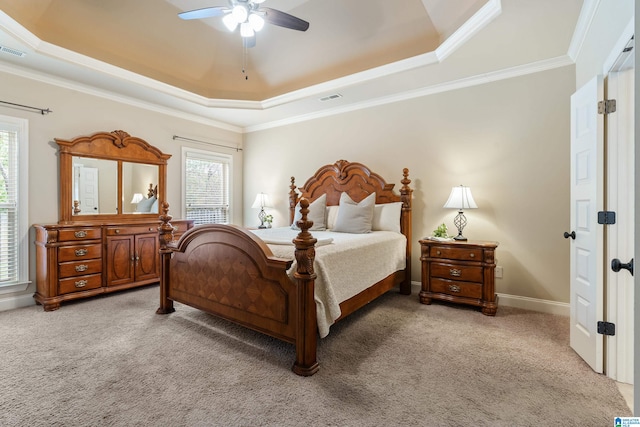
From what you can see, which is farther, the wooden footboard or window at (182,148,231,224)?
window at (182,148,231,224)

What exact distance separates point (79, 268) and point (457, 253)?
4.30 m

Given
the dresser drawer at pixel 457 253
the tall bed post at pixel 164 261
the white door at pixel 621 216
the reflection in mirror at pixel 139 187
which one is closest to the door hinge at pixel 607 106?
the white door at pixel 621 216

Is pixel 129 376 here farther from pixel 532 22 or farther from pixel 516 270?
pixel 532 22

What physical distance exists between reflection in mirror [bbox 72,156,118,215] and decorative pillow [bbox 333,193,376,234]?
122 inches

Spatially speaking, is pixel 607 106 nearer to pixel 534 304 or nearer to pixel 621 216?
pixel 621 216

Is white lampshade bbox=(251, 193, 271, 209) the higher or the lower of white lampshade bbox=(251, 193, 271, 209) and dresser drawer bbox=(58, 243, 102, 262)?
the higher

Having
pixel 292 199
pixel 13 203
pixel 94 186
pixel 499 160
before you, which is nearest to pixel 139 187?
pixel 94 186

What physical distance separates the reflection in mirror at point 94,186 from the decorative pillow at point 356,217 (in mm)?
3092

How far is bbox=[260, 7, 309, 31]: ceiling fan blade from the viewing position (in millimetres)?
2438

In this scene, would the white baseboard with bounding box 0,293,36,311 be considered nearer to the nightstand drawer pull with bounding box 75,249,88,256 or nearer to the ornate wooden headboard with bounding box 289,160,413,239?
the nightstand drawer pull with bounding box 75,249,88,256

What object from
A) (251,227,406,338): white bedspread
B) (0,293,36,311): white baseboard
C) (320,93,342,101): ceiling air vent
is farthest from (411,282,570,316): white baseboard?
(0,293,36,311): white baseboard

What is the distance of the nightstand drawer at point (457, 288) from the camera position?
313 cm

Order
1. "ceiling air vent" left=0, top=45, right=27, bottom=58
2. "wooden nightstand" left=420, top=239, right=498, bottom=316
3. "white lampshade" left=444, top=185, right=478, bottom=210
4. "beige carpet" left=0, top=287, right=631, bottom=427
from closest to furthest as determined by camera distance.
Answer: "beige carpet" left=0, top=287, right=631, bottom=427, "ceiling air vent" left=0, top=45, right=27, bottom=58, "wooden nightstand" left=420, top=239, right=498, bottom=316, "white lampshade" left=444, top=185, right=478, bottom=210

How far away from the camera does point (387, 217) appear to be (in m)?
3.91
